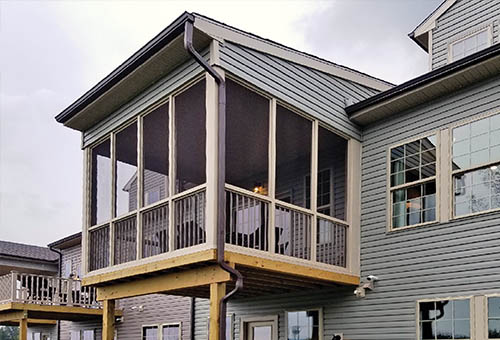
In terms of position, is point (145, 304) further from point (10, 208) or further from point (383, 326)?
point (10, 208)

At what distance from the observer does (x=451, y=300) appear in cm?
888

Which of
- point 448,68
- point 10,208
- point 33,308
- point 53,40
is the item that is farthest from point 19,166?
point 448,68

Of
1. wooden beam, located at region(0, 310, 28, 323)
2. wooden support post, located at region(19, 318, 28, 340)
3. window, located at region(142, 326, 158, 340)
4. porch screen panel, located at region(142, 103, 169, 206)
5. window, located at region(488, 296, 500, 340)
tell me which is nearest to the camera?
window, located at region(488, 296, 500, 340)

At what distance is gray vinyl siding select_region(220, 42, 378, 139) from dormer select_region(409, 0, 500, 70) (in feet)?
7.91

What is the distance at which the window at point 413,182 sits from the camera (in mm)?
9562

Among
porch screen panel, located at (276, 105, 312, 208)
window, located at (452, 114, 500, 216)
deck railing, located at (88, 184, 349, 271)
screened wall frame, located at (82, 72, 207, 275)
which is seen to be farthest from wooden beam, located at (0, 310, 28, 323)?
window, located at (452, 114, 500, 216)

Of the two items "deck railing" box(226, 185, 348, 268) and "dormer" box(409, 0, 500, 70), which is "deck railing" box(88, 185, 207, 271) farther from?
"dormer" box(409, 0, 500, 70)

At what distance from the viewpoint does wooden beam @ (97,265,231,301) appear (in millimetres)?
8375

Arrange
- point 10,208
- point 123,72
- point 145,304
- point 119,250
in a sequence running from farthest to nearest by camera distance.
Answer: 1. point 10,208
2. point 145,304
3. point 119,250
4. point 123,72

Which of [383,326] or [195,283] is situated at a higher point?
[195,283]

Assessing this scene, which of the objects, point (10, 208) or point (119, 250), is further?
point (10, 208)

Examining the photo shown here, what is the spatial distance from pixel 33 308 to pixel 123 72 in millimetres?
10582

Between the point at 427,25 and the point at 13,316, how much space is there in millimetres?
13958

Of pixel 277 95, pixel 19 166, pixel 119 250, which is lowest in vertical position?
pixel 119 250
